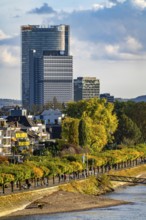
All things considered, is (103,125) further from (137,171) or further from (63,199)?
(63,199)

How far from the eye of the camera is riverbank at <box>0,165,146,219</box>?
81081mm

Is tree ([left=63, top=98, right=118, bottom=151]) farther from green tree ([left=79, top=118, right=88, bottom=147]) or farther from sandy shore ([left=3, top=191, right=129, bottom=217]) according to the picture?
sandy shore ([left=3, top=191, right=129, bottom=217])

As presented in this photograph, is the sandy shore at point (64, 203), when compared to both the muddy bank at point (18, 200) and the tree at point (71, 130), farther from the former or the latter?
the tree at point (71, 130)

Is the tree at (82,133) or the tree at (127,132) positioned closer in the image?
the tree at (82,133)

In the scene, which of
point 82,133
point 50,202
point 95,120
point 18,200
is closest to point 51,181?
point 50,202

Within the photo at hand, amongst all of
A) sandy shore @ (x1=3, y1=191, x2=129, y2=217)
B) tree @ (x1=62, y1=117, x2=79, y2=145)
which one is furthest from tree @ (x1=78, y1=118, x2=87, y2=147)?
sandy shore @ (x1=3, y1=191, x2=129, y2=217)

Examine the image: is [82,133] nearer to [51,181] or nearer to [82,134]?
[82,134]

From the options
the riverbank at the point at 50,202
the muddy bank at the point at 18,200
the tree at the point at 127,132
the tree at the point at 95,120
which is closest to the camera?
the muddy bank at the point at 18,200

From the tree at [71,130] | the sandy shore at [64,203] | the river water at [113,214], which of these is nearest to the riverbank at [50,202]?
the sandy shore at [64,203]

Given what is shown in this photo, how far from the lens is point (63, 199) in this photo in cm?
9000

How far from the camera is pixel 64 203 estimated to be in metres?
88.3

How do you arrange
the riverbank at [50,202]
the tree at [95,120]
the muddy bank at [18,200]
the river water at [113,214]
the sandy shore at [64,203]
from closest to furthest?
the muddy bank at [18,200]
the river water at [113,214]
the riverbank at [50,202]
the sandy shore at [64,203]
the tree at [95,120]

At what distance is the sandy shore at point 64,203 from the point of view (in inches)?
3265

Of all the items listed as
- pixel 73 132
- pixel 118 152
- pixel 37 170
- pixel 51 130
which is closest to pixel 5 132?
pixel 73 132
